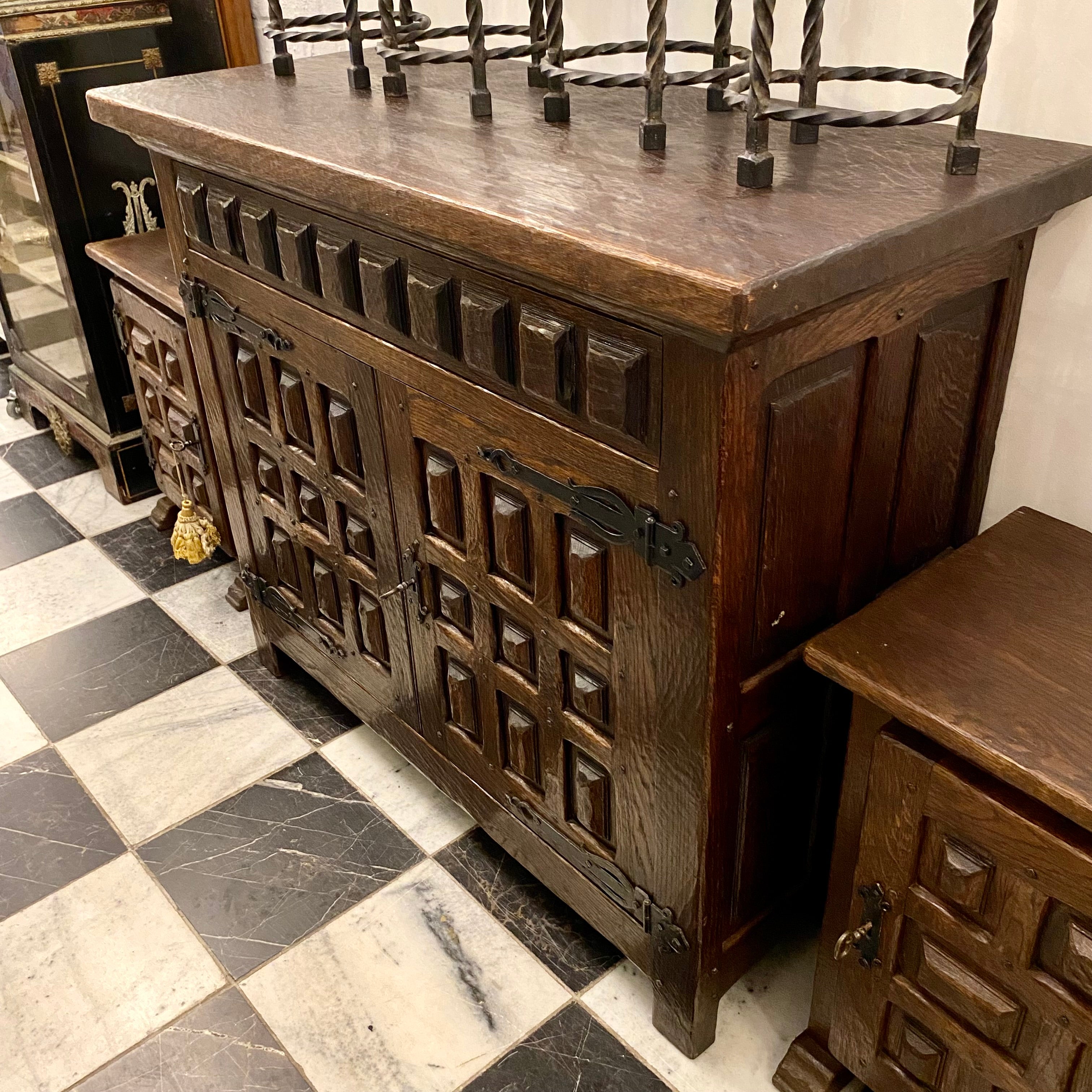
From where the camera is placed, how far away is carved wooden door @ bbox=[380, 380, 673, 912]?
1.12 meters

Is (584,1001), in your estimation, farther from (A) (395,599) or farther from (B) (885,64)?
(B) (885,64)

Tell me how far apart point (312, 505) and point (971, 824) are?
1.05 meters

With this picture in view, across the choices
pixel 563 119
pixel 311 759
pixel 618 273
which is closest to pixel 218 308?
pixel 563 119

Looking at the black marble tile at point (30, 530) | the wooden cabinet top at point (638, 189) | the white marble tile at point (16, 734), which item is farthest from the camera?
the black marble tile at point (30, 530)

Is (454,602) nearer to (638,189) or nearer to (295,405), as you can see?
(295,405)

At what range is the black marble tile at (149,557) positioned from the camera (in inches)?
94.2

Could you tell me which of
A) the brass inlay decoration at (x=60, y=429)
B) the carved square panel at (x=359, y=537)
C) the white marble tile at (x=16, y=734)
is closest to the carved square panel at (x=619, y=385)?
the carved square panel at (x=359, y=537)

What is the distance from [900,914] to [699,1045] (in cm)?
41

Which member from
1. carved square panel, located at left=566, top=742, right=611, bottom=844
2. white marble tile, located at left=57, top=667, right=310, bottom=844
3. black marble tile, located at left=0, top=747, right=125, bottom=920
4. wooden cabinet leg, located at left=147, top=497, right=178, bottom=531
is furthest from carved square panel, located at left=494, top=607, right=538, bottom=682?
wooden cabinet leg, located at left=147, top=497, right=178, bottom=531

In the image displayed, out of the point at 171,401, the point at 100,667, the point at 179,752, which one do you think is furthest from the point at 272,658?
the point at 171,401

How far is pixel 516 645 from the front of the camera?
51.2 inches

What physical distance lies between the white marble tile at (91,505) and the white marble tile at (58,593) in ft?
0.33

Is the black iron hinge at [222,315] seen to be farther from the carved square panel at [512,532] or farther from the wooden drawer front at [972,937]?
the wooden drawer front at [972,937]

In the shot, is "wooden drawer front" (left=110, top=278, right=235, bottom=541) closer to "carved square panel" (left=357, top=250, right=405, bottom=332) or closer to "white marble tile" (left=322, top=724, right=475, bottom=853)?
"white marble tile" (left=322, top=724, right=475, bottom=853)
